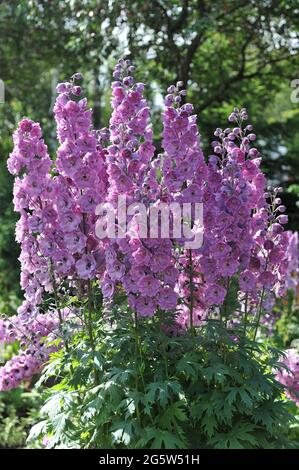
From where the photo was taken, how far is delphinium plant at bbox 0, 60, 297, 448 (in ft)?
12.4

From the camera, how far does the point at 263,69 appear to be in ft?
35.4

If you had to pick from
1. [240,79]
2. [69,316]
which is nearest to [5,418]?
[69,316]

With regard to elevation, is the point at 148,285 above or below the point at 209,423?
above

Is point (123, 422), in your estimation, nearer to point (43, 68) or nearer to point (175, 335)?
point (175, 335)

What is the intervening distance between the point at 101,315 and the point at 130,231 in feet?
2.58

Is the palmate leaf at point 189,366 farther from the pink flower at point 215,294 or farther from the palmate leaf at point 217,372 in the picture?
the pink flower at point 215,294

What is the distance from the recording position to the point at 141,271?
3783 mm

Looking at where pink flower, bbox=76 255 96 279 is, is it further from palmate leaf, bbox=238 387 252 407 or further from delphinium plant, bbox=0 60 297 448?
palmate leaf, bbox=238 387 252 407

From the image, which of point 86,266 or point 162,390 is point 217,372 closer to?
point 162,390

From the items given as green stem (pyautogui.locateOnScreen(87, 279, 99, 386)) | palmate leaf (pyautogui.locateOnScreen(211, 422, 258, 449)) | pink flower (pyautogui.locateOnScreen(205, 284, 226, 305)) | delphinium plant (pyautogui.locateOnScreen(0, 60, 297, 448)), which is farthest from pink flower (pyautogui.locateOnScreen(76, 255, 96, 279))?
palmate leaf (pyautogui.locateOnScreen(211, 422, 258, 449))

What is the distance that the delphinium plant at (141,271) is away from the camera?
3793 mm

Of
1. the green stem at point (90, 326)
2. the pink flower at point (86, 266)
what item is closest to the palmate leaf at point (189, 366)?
the green stem at point (90, 326)

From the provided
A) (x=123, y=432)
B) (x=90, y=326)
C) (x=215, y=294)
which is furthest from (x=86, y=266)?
(x=123, y=432)
